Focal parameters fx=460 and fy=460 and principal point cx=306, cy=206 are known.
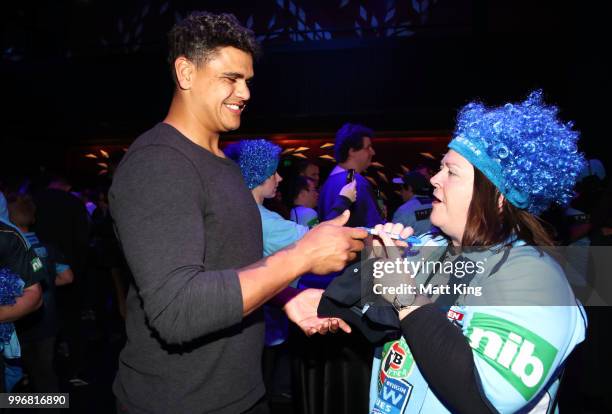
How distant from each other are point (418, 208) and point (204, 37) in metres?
3.14

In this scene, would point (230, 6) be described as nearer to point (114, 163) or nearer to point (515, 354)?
point (114, 163)

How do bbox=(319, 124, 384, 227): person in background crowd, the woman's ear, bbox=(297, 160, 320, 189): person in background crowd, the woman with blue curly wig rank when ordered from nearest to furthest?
the woman with blue curly wig → the woman's ear → bbox=(319, 124, 384, 227): person in background crowd → bbox=(297, 160, 320, 189): person in background crowd

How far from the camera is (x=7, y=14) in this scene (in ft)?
36.8

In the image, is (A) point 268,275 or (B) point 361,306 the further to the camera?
(B) point 361,306

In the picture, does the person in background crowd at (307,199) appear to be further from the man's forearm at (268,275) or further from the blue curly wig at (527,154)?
the man's forearm at (268,275)

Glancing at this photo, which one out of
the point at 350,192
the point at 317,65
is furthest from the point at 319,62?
the point at 350,192

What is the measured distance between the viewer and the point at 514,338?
1248 millimetres

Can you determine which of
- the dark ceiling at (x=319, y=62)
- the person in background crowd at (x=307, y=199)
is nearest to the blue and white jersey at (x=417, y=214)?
the person in background crowd at (x=307, y=199)

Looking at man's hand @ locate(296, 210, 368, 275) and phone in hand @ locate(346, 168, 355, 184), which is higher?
man's hand @ locate(296, 210, 368, 275)

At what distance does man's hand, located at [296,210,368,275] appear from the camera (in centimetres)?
132

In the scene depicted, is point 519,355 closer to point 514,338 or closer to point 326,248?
point 514,338

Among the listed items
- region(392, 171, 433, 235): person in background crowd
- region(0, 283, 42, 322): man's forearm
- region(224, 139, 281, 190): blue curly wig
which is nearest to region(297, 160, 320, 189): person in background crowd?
region(392, 171, 433, 235): person in background crowd

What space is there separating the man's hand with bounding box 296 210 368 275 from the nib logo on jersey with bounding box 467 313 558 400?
463 millimetres

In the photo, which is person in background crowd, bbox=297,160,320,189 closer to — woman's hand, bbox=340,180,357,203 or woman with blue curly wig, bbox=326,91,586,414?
woman's hand, bbox=340,180,357,203
